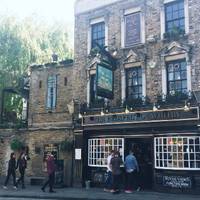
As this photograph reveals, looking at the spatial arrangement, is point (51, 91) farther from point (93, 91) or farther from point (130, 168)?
point (130, 168)

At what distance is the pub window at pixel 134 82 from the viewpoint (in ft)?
56.7

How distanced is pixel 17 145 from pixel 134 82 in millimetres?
8046

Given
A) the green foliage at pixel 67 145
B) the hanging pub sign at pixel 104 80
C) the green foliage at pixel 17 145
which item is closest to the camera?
the hanging pub sign at pixel 104 80

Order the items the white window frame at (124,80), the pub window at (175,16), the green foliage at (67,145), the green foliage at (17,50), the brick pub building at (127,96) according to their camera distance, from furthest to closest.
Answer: the green foliage at (17,50), the green foliage at (67,145), the white window frame at (124,80), the pub window at (175,16), the brick pub building at (127,96)

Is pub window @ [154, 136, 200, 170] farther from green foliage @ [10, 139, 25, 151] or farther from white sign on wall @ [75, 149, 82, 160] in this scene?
green foliage @ [10, 139, 25, 151]

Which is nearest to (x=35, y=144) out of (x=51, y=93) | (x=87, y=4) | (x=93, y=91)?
(x=51, y=93)

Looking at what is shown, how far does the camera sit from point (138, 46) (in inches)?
688

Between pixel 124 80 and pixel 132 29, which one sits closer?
pixel 124 80

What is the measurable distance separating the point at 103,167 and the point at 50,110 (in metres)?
4.77

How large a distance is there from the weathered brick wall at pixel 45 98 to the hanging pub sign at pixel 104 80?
328cm

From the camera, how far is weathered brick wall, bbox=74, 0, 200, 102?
1587 cm

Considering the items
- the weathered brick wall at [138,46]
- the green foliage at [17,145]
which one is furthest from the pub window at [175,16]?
the green foliage at [17,145]

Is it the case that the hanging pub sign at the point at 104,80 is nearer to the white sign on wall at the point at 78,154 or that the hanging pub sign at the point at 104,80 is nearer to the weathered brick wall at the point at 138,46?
the weathered brick wall at the point at 138,46

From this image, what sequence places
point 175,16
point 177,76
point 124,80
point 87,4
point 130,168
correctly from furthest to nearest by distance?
point 87,4
point 124,80
point 175,16
point 177,76
point 130,168
